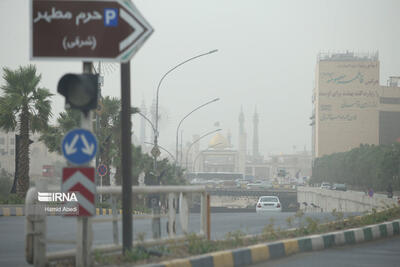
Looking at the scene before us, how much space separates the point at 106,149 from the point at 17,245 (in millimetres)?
24861

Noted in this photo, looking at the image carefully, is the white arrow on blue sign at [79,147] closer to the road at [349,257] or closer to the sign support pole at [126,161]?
the sign support pole at [126,161]

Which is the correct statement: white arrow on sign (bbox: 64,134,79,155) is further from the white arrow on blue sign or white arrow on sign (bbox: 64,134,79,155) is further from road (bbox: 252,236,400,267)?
road (bbox: 252,236,400,267)

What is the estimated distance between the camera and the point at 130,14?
819 centimetres

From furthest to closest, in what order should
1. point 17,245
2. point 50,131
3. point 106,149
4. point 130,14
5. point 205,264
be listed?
point 106,149 → point 50,131 → point 17,245 → point 205,264 → point 130,14

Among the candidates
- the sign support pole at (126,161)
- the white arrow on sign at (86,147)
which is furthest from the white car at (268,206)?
the white arrow on sign at (86,147)

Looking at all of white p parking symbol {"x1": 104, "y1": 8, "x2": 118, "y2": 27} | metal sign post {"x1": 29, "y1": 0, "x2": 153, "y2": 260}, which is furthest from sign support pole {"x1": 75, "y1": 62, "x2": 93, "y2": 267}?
white p parking symbol {"x1": 104, "y1": 8, "x2": 118, "y2": 27}

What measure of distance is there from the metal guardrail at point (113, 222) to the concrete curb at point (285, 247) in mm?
913

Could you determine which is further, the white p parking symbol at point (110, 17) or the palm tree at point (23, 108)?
the palm tree at point (23, 108)

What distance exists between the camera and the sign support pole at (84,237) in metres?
7.75

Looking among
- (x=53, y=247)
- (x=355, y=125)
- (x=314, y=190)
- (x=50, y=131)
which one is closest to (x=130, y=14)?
(x=53, y=247)

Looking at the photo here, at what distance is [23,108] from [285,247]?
837 inches

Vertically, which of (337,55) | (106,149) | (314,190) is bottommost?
(314,190)

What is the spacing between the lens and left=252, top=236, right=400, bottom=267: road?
9.70 m

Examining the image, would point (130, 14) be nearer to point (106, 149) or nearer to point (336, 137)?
point (106, 149)
